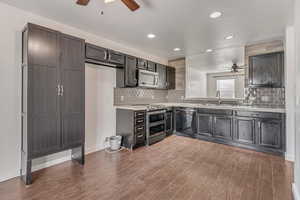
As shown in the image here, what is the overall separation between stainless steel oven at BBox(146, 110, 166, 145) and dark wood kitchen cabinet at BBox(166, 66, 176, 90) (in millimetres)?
1221

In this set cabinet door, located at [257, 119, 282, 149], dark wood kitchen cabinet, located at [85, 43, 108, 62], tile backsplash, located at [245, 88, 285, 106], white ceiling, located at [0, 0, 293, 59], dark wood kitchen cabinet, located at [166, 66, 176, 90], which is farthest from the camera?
dark wood kitchen cabinet, located at [166, 66, 176, 90]

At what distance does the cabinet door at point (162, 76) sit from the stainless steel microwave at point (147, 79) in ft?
0.84

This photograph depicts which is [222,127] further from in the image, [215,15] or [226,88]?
[215,15]

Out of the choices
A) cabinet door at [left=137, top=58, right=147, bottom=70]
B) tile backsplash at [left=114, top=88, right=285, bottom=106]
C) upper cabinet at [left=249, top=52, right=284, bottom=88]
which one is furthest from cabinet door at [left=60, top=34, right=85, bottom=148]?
upper cabinet at [left=249, top=52, right=284, bottom=88]

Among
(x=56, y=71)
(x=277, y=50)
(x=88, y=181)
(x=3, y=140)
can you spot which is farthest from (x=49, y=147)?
(x=277, y=50)

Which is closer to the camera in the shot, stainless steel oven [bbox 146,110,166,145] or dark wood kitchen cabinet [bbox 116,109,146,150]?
dark wood kitchen cabinet [bbox 116,109,146,150]

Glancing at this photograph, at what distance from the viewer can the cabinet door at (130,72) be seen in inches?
140

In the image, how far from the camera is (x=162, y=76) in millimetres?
4809

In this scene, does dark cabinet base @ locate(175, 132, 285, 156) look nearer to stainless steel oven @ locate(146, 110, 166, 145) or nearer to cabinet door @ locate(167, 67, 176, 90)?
stainless steel oven @ locate(146, 110, 166, 145)

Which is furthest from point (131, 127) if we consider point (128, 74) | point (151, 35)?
point (151, 35)

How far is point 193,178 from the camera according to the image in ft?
7.34

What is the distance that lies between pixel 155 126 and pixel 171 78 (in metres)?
2.00

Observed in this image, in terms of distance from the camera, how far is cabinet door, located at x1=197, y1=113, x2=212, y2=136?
3955 mm

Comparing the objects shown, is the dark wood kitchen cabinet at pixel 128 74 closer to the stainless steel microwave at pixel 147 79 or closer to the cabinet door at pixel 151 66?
the stainless steel microwave at pixel 147 79
